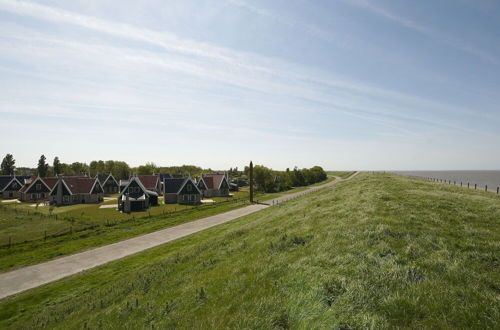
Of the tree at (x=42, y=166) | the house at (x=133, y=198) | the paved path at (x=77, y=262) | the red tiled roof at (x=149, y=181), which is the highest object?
the tree at (x=42, y=166)

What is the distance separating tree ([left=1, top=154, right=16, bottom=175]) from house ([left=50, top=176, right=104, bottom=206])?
7730 cm

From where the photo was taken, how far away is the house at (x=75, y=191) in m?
58.8

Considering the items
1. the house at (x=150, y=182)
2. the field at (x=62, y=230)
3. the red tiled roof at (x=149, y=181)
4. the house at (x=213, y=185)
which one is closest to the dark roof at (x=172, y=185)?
the house at (x=213, y=185)

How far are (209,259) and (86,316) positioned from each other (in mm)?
6892

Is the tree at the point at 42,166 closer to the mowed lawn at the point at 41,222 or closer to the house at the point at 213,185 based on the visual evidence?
the mowed lawn at the point at 41,222

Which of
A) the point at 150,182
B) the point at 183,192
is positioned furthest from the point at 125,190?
the point at 150,182

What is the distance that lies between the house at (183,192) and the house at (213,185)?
11283 mm

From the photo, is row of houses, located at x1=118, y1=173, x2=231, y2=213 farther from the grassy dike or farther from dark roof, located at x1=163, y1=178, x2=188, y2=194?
the grassy dike

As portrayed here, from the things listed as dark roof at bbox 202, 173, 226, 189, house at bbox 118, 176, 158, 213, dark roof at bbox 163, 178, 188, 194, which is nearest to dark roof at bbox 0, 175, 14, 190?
house at bbox 118, 176, 158, 213

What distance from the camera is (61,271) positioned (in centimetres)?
2108

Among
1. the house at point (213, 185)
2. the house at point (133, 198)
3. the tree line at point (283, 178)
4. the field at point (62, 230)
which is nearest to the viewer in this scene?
the field at point (62, 230)

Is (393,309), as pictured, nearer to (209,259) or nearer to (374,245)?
(374,245)

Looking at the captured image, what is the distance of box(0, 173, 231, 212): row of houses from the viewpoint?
52.9 m

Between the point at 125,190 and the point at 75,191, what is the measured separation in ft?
66.2
